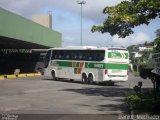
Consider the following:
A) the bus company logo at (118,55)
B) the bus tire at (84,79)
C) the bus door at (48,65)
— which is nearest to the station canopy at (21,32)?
the bus door at (48,65)

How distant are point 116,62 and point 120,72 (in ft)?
3.14

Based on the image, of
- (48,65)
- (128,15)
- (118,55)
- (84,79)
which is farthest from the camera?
(48,65)

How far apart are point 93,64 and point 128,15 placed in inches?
744

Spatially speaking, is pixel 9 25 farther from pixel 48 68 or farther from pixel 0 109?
pixel 0 109

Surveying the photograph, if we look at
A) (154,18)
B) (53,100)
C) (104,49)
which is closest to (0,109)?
(53,100)

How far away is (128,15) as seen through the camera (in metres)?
18.5

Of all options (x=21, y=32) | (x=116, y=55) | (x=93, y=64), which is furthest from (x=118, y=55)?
(x=21, y=32)

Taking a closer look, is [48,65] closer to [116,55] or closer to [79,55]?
[79,55]

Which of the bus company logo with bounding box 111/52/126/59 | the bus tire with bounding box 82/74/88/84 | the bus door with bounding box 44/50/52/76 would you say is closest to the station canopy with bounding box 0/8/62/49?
the bus door with bounding box 44/50/52/76

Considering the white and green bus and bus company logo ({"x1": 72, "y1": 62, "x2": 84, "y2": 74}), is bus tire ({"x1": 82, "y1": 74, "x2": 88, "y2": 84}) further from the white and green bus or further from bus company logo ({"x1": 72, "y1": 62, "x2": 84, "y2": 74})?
bus company logo ({"x1": 72, "y1": 62, "x2": 84, "y2": 74})

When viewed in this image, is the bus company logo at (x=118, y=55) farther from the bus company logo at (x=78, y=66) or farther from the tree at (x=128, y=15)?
the tree at (x=128, y=15)

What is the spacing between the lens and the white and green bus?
36312 mm

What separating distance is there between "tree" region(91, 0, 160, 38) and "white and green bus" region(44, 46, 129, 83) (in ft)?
53.4

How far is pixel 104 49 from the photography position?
119 ft
